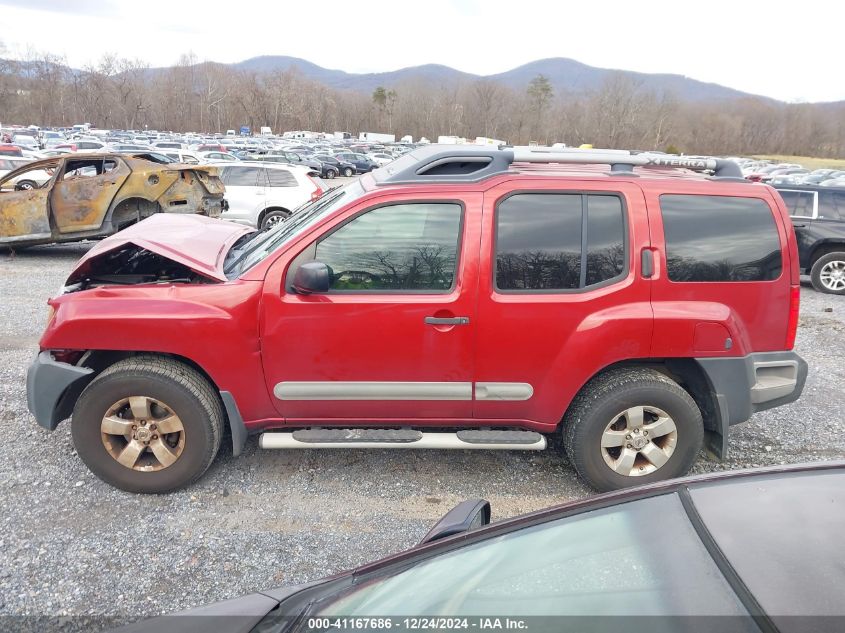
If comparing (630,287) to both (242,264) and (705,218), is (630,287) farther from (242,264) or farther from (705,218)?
(242,264)

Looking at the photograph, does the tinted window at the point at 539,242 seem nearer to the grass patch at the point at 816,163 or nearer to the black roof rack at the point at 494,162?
the black roof rack at the point at 494,162

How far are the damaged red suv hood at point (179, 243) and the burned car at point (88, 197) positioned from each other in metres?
6.85

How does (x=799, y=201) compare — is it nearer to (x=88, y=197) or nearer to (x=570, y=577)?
(x=570, y=577)

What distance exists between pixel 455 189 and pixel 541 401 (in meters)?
1.37

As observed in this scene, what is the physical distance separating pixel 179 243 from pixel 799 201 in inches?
419

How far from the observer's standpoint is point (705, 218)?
3.50 meters

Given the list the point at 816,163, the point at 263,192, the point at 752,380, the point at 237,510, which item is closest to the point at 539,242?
the point at 752,380

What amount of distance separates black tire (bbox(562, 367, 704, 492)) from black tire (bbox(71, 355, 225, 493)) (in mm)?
2192

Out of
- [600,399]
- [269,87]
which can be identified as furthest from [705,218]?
[269,87]

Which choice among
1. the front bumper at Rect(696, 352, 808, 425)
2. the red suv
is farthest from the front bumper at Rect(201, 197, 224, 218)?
the front bumper at Rect(696, 352, 808, 425)

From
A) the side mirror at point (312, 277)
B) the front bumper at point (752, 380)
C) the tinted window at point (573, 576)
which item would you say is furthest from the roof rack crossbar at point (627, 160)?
the tinted window at point (573, 576)

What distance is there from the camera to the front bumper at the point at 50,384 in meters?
3.41

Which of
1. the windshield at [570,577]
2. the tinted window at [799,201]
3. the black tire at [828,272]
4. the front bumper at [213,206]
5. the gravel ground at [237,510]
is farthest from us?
the front bumper at [213,206]

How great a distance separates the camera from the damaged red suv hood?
3463 millimetres
